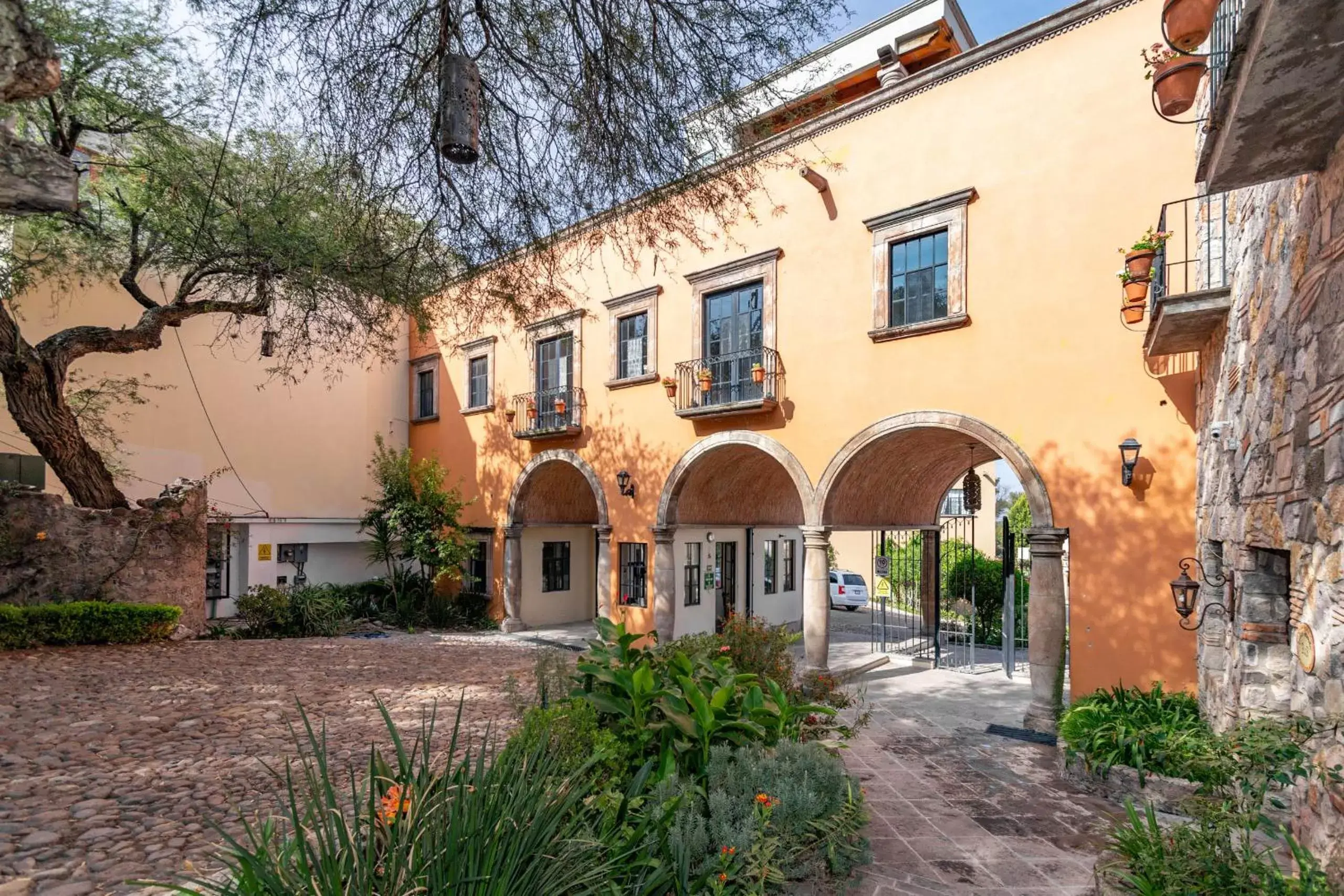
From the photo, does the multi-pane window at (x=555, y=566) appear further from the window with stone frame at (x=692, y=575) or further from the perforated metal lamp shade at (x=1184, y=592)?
the perforated metal lamp shade at (x=1184, y=592)

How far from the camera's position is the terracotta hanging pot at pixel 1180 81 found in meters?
3.69

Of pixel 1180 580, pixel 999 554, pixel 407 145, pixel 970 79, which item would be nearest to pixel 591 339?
pixel 970 79

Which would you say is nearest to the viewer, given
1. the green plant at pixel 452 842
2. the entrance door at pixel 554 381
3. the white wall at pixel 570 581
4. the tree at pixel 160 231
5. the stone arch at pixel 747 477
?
the green plant at pixel 452 842

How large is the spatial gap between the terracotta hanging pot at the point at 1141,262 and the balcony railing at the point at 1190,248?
0.34ft

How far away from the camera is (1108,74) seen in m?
7.82

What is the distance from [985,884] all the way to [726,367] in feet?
26.9

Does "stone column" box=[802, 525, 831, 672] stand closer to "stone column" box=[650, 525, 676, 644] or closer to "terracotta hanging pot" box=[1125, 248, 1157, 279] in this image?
"stone column" box=[650, 525, 676, 644]

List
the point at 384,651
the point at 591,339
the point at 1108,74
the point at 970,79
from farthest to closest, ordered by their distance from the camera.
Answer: the point at 591,339 → the point at 384,651 → the point at 970,79 → the point at 1108,74

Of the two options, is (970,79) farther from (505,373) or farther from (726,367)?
(505,373)

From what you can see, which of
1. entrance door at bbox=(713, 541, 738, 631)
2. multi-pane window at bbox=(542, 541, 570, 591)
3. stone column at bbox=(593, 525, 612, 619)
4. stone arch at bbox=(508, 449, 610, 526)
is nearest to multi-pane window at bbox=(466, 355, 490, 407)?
stone arch at bbox=(508, 449, 610, 526)

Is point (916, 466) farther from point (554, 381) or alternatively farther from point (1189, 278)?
point (554, 381)

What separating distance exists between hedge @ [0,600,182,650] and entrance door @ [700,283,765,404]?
8.62 m

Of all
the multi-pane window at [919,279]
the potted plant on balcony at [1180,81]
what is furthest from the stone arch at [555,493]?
the potted plant on balcony at [1180,81]

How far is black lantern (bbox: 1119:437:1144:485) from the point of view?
291 inches
